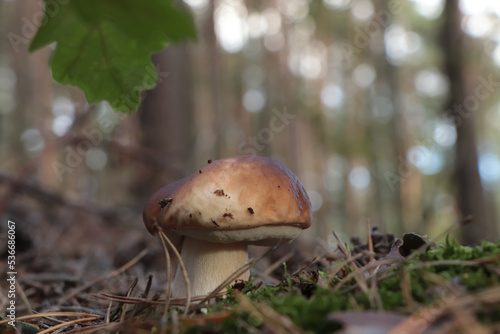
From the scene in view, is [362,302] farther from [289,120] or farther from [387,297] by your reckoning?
[289,120]

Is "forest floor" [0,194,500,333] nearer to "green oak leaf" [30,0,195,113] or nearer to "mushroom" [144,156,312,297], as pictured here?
"mushroom" [144,156,312,297]

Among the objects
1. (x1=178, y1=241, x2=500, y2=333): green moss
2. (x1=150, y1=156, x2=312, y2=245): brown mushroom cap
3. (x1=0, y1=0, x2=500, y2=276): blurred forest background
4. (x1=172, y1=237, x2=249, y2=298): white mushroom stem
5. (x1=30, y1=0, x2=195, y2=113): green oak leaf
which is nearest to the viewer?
(x1=30, y1=0, x2=195, y2=113): green oak leaf

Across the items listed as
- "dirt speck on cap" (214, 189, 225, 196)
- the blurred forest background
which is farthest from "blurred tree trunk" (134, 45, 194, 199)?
"dirt speck on cap" (214, 189, 225, 196)

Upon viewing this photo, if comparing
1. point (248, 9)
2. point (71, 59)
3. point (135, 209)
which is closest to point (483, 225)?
point (135, 209)

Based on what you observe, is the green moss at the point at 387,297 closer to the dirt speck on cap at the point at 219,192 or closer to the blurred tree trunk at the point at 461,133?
the dirt speck on cap at the point at 219,192

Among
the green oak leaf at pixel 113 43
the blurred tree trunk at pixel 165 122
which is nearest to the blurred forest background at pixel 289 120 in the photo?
the blurred tree trunk at pixel 165 122
